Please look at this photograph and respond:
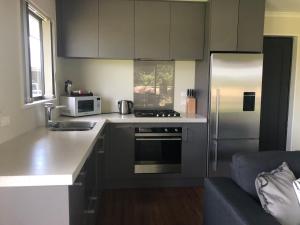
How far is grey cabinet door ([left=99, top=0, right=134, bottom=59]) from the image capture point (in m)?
3.32

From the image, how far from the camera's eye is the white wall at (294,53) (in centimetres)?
396

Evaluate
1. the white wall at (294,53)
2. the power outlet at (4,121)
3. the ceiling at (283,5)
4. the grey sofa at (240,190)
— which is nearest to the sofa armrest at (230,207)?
the grey sofa at (240,190)

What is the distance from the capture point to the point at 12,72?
206cm

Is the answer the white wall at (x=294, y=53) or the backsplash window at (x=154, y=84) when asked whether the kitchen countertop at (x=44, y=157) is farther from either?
the white wall at (x=294, y=53)

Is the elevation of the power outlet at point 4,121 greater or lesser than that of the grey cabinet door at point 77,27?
lesser

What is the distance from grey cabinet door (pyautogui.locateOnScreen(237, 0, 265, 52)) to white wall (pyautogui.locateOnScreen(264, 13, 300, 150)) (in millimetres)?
748

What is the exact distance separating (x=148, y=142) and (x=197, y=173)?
75 cm

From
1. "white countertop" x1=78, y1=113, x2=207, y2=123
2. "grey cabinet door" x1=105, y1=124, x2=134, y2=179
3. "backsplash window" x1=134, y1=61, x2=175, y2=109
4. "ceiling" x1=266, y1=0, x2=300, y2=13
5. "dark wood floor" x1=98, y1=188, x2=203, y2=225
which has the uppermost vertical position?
"ceiling" x1=266, y1=0, x2=300, y2=13

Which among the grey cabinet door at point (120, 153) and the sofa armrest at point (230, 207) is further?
the grey cabinet door at point (120, 153)

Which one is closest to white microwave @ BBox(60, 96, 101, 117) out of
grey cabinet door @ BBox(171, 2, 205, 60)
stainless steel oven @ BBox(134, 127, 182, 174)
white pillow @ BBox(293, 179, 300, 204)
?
stainless steel oven @ BBox(134, 127, 182, 174)

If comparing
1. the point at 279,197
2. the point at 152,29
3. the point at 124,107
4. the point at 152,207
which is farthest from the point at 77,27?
the point at 279,197

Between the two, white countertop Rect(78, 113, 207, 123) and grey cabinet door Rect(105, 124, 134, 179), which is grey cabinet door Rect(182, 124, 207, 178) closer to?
white countertop Rect(78, 113, 207, 123)

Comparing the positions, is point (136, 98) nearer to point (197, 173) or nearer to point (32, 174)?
point (197, 173)

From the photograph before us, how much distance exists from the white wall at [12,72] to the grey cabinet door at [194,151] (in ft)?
5.99
